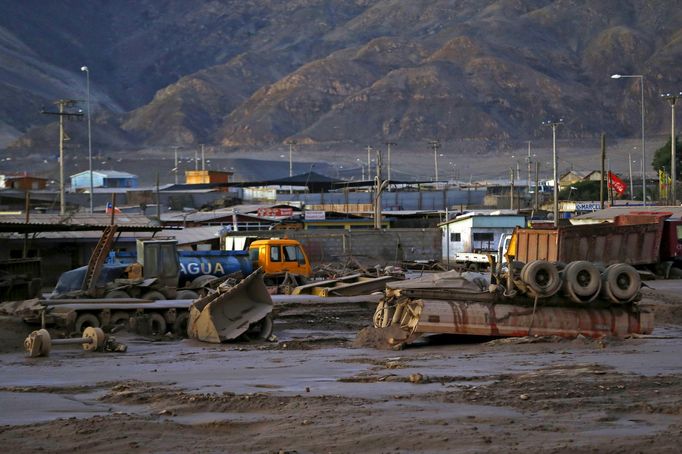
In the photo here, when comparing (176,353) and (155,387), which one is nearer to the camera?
(155,387)

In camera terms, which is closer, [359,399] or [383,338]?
[359,399]

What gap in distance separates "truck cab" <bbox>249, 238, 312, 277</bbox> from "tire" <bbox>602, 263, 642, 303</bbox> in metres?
18.2

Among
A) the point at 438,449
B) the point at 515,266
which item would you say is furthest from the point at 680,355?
the point at 438,449

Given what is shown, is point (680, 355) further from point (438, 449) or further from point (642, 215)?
point (642, 215)

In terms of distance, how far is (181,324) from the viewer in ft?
88.2

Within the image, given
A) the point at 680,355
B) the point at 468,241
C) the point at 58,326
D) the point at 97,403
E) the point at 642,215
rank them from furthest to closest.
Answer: the point at 468,241, the point at 642,215, the point at 58,326, the point at 680,355, the point at 97,403

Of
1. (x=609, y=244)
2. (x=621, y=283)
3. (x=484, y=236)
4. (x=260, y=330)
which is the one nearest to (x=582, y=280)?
(x=621, y=283)

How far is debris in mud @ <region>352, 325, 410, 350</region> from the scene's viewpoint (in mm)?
22516

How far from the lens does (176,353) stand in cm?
2314

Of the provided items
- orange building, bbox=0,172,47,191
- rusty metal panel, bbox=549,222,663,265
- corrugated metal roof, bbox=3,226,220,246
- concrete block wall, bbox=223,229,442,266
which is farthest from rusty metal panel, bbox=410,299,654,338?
orange building, bbox=0,172,47,191

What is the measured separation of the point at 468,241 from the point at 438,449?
146ft

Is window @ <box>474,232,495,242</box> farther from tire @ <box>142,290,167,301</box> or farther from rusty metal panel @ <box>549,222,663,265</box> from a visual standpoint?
tire @ <box>142,290,167,301</box>

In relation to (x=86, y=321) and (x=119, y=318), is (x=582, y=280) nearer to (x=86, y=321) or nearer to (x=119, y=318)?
(x=119, y=318)

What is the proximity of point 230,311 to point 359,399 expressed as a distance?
35.3 ft
